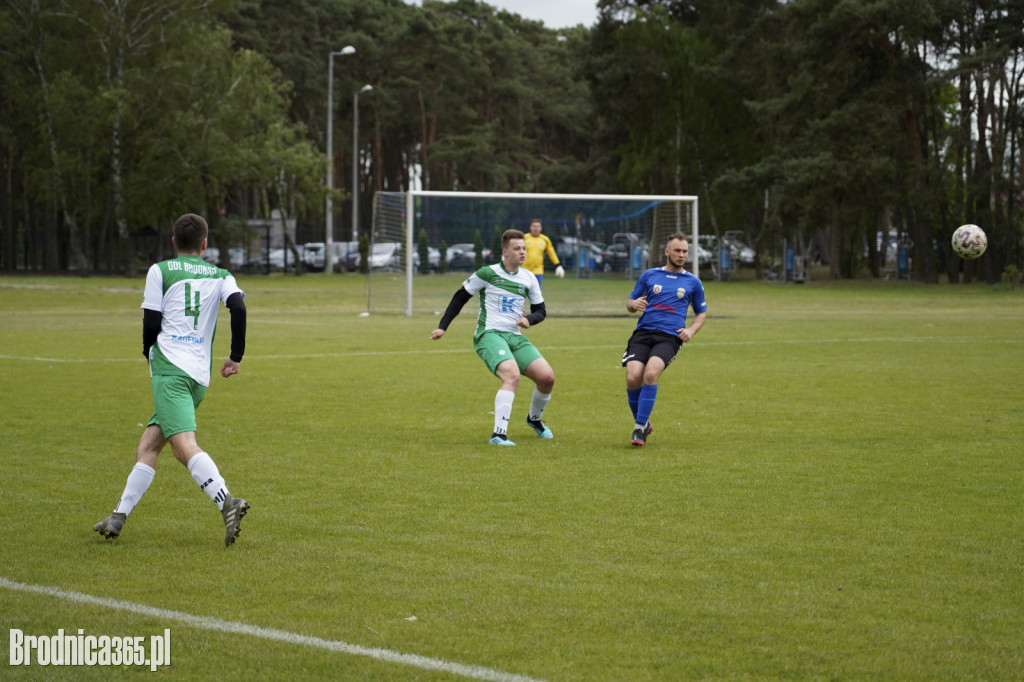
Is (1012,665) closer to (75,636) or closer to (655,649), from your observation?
(655,649)

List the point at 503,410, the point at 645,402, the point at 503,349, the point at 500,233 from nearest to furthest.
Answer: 1. the point at 645,402
2. the point at 503,410
3. the point at 503,349
4. the point at 500,233

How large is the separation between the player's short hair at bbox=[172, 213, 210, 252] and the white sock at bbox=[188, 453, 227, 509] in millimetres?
1128

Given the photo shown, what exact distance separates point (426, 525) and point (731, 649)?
8.49 ft

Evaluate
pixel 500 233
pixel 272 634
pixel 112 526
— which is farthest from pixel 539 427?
pixel 500 233

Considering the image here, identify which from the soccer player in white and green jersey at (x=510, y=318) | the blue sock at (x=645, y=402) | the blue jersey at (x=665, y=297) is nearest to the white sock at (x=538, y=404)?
the soccer player in white and green jersey at (x=510, y=318)

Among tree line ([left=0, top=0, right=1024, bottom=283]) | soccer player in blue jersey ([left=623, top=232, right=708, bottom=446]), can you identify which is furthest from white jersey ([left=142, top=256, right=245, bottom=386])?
tree line ([left=0, top=0, right=1024, bottom=283])

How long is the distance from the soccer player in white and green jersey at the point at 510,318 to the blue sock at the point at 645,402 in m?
0.83

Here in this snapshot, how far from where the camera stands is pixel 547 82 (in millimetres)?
84750

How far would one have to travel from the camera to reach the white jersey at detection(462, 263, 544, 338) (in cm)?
1068

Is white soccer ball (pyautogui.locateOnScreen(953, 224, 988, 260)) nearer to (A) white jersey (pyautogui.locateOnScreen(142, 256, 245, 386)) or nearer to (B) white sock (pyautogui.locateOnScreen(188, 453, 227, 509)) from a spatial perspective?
(A) white jersey (pyautogui.locateOnScreen(142, 256, 245, 386))

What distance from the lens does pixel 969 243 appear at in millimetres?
25562

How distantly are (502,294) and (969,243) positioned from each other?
17.6 metres

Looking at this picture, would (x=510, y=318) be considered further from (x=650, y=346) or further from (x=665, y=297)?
(x=665, y=297)

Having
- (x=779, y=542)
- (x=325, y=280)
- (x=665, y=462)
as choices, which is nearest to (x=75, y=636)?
(x=779, y=542)
